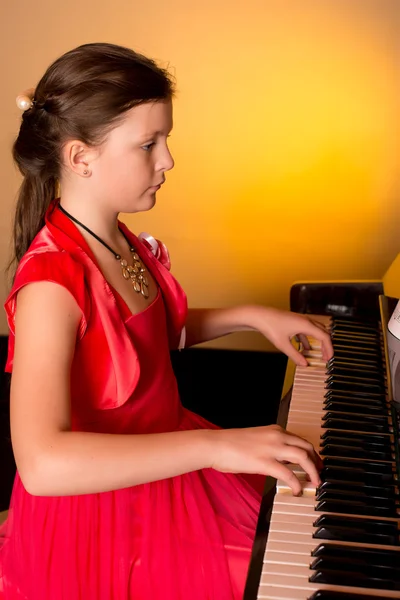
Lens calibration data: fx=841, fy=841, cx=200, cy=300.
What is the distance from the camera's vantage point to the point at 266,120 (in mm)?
2797

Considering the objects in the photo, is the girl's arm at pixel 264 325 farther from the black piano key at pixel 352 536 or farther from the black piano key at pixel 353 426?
the black piano key at pixel 352 536

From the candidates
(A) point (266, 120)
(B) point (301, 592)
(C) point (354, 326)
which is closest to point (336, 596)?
(B) point (301, 592)

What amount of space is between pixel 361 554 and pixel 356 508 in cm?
11

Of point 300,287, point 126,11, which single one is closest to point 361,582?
point 300,287

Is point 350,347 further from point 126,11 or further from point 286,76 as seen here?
point 126,11

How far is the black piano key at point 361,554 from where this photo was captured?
1.08 metres

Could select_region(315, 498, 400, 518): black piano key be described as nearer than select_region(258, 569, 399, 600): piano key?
No

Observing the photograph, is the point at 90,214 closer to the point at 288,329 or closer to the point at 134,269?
the point at 134,269

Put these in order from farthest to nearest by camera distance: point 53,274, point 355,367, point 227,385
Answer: point 227,385 < point 355,367 < point 53,274

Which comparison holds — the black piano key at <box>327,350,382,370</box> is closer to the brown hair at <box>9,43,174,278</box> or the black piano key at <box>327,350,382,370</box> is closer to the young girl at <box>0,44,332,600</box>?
the young girl at <box>0,44,332,600</box>

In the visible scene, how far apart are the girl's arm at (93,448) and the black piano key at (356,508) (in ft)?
0.14

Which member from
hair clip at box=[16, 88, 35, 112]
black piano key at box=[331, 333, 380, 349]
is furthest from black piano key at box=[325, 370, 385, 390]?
hair clip at box=[16, 88, 35, 112]

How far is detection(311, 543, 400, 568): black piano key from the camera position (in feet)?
3.54

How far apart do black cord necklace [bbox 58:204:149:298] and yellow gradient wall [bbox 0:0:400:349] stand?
1.25 meters
